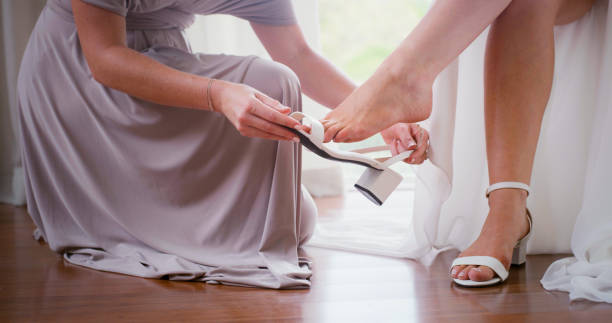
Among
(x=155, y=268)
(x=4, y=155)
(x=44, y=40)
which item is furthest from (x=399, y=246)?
(x=4, y=155)

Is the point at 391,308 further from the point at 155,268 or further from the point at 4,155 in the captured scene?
the point at 4,155

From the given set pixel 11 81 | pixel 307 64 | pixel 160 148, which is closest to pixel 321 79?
pixel 307 64

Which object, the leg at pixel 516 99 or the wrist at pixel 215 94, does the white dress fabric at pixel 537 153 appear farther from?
the wrist at pixel 215 94

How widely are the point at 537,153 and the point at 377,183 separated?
41 cm

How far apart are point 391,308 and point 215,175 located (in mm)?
420

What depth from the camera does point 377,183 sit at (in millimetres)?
963

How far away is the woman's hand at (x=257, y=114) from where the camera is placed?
0.81 metres

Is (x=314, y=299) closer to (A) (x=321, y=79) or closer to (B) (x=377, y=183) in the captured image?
(B) (x=377, y=183)

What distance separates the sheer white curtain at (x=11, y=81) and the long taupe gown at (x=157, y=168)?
117 centimetres

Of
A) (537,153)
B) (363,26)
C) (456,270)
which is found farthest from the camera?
(363,26)

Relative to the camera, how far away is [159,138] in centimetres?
107

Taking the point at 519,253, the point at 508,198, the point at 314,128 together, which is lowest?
the point at 519,253

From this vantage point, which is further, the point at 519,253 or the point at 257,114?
the point at 519,253

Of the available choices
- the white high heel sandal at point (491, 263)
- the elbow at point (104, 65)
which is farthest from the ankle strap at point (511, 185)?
the elbow at point (104, 65)
